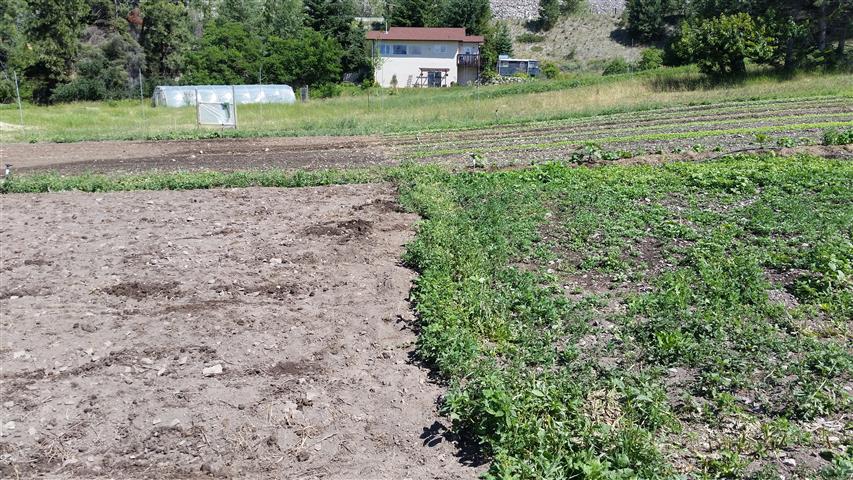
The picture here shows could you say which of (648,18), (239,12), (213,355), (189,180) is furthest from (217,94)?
(648,18)

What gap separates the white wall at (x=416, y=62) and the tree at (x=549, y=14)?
20.3 meters

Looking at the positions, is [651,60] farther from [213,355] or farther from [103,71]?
[213,355]

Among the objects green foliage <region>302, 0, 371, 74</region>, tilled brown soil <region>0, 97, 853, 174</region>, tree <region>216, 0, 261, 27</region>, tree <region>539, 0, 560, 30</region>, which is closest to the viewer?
tilled brown soil <region>0, 97, 853, 174</region>

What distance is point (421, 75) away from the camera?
59875mm

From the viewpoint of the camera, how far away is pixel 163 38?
191 ft

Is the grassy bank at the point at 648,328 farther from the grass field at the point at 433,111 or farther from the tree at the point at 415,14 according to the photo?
the tree at the point at 415,14

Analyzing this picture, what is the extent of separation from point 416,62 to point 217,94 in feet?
76.3

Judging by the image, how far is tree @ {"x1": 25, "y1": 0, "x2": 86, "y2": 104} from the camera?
52.6m

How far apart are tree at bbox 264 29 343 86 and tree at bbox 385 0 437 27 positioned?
12952 mm

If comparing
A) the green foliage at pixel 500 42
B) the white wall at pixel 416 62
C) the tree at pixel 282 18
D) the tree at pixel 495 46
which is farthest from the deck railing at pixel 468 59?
the tree at pixel 282 18

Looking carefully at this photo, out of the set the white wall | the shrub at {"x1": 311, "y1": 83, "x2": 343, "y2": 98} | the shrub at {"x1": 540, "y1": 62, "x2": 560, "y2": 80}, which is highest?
the white wall

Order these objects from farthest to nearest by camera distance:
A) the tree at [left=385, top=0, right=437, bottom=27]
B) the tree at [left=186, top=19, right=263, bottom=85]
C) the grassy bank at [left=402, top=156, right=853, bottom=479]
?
the tree at [left=385, top=0, right=437, bottom=27]
the tree at [left=186, top=19, right=263, bottom=85]
the grassy bank at [left=402, top=156, right=853, bottom=479]

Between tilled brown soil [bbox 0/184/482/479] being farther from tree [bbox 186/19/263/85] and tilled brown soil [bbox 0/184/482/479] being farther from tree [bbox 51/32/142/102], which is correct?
tree [bbox 186/19/263/85]

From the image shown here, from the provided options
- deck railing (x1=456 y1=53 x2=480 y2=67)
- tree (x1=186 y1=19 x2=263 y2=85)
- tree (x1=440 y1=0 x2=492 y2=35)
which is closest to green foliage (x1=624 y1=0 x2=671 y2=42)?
tree (x1=440 y1=0 x2=492 y2=35)
